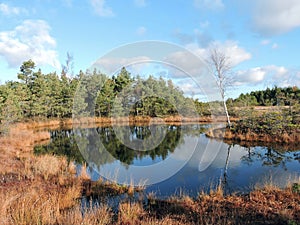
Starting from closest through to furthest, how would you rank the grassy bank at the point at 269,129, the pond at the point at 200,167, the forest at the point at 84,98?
the pond at the point at 200,167 < the grassy bank at the point at 269,129 < the forest at the point at 84,98

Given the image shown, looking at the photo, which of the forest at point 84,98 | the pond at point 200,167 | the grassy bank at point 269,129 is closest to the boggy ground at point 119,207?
the pond at point 200,167

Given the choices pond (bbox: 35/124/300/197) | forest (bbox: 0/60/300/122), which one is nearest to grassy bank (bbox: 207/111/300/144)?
pond (bbox: 35/124/300/197)

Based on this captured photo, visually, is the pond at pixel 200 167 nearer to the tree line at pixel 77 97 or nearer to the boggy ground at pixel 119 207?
the boggy ground at pixel 119 207

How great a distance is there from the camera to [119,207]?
5672 mm

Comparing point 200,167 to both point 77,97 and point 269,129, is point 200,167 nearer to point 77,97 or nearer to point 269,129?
point 269,129

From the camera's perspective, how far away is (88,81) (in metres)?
28.9

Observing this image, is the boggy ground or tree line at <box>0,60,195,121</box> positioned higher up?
tree line at <box>0,60,195,121</box>

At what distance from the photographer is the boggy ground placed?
424 cm

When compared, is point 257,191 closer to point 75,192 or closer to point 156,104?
point 75,192

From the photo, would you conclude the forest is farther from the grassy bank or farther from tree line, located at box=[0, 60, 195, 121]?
the grassy bank

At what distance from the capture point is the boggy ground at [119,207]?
13.9ft

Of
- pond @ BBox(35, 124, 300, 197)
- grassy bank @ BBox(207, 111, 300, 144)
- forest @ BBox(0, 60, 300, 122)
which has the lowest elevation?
pond @ BBox(35, 124, 300, 197)

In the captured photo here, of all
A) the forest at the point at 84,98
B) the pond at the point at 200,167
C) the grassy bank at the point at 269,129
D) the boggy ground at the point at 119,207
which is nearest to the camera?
the boggy ground at the point at 119,207

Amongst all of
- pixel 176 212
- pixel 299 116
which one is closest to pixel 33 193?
pixel 176 212
